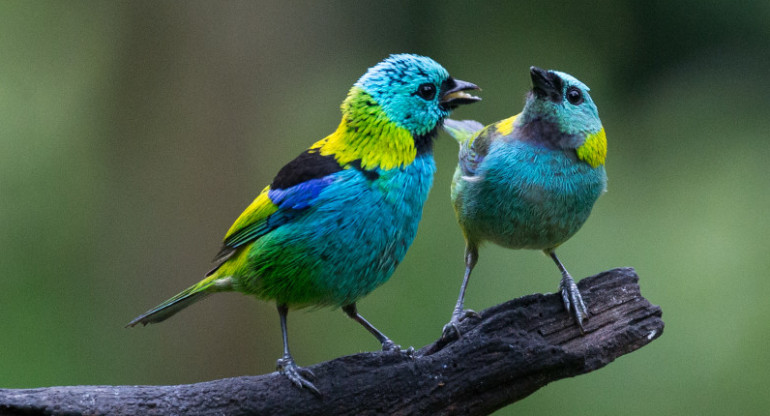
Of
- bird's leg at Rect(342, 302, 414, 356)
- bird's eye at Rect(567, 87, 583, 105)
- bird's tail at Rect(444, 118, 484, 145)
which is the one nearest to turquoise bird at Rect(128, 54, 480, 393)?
bird's leg at Rect(342, 302, 414, 356)

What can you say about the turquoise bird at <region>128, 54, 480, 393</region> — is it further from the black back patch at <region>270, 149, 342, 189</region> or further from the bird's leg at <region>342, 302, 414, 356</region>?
the bird's leg at <region>342, 302, 414, 356</region>

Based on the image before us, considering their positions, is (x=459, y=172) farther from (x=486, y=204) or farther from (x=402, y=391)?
(x=402, y=391)

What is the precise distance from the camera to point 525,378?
348 centimetres

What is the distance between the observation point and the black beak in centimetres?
386

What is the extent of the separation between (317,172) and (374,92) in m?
0.38

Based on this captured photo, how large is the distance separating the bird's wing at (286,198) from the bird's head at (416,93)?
31 centimetres

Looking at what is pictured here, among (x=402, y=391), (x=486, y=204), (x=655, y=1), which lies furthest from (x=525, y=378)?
(x=655, y=1)

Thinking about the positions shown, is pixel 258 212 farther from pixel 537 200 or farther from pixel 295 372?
pixel 537 200

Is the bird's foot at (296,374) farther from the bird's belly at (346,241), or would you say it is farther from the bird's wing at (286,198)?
the bird's wing at (286,198)

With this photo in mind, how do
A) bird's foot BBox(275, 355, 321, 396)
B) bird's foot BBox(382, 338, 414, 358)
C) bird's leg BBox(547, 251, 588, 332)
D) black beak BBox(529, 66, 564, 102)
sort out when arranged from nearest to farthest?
bird's foot BBox(275, 355, 321, 396), bird's foot BBox(382, 338, 414, 358), bird's leg BBox(547, 251, 588, 332), black beak BBox(529, 66, 564, 102)

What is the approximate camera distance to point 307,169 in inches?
133

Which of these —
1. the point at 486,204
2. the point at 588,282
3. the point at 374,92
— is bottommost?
the point at 588,282

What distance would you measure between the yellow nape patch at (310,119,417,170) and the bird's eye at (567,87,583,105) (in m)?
1.03

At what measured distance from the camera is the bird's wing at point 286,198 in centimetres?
336
